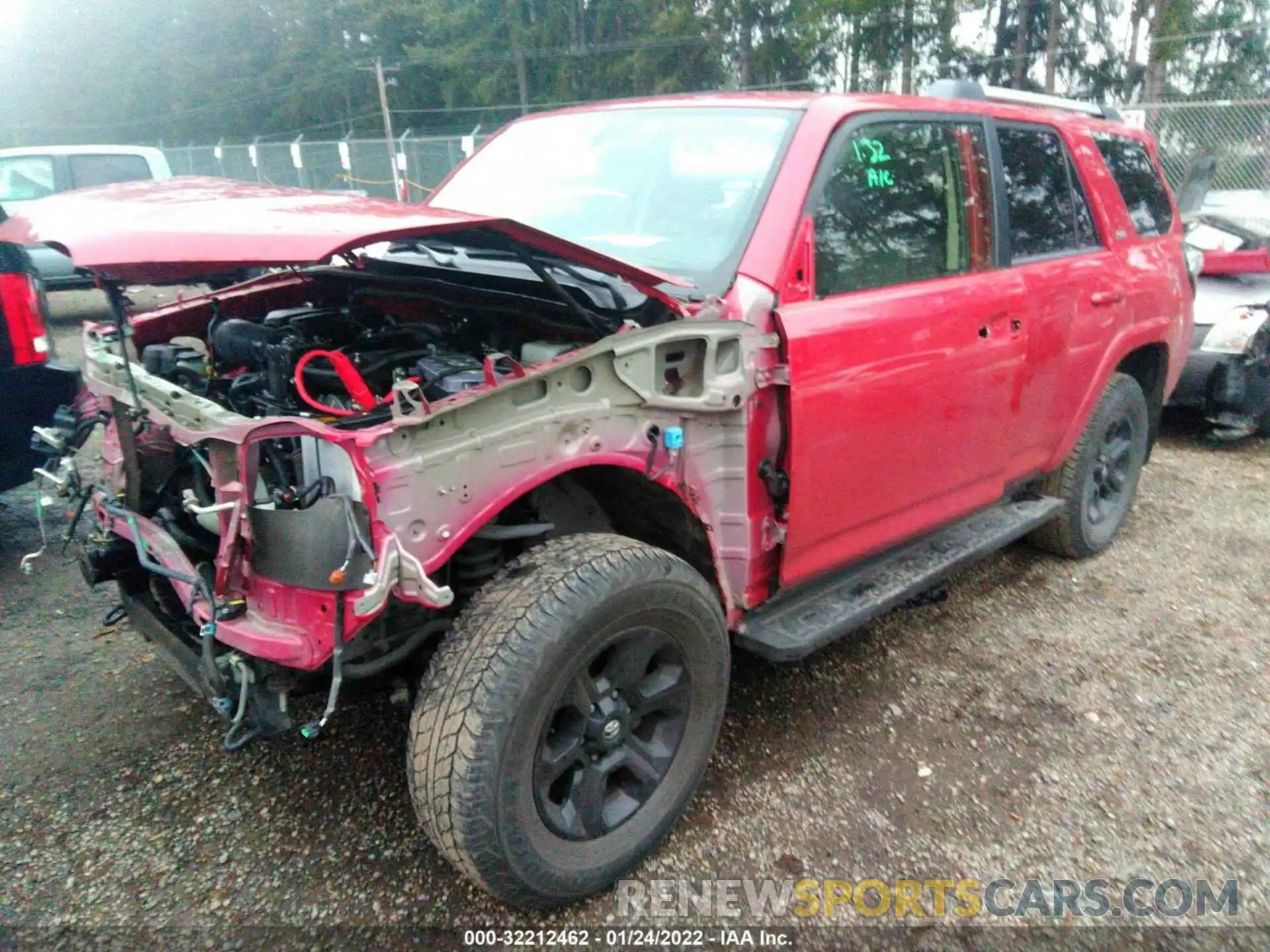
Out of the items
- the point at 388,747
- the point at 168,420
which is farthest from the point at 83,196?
the point at 388,747

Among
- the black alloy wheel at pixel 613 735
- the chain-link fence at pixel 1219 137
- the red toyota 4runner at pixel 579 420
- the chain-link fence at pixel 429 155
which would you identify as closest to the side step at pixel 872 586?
the red toyota 4runner at pixel 579 420

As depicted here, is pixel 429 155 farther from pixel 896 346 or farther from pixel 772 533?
pixel 772 533

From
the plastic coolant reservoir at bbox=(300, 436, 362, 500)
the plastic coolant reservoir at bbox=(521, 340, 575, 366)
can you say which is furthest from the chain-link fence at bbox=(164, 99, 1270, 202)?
the plastic coolant reservoir at bbox=(300, 436, 362, 500)

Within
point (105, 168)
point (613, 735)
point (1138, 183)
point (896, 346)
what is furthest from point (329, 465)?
point (105, 168)

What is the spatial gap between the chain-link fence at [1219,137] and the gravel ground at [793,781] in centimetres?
1040

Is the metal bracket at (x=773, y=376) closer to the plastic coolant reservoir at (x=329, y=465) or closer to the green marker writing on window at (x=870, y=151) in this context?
the green marker writing on window at (x=870, y=151)

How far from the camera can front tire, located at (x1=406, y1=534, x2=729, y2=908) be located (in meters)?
1.93

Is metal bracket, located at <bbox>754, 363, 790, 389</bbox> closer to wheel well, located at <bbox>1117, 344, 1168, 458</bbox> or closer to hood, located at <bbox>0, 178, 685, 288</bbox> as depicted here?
hood, located at <bbox>0, 178, 685, 288</bbox>

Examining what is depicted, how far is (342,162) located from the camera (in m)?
21.7

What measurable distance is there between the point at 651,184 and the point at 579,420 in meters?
1.13

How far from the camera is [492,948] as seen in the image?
2113 mm

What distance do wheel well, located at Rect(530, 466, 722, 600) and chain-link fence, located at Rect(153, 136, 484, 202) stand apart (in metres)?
15.4

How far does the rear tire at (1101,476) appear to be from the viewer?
13.0 feet

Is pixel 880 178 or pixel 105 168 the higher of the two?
pixel 105 168
